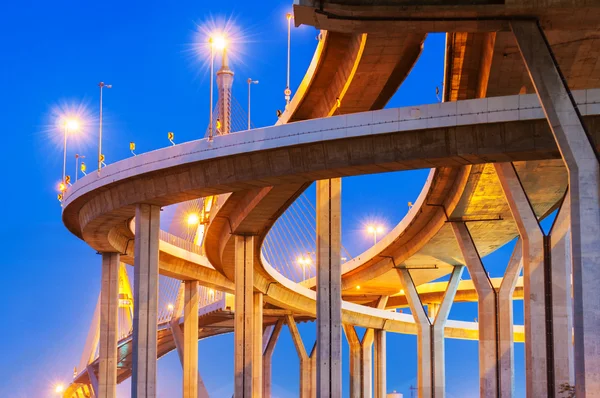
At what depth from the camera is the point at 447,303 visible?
233 feet

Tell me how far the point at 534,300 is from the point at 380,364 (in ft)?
179

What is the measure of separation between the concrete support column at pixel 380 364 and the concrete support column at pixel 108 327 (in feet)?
129

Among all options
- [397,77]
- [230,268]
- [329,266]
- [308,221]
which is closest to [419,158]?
[397,77]

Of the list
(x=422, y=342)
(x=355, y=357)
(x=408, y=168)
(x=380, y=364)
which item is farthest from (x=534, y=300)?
(x=355, y=357)

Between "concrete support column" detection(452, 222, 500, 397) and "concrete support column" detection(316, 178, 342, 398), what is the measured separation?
48.0ft

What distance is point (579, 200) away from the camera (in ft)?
82.3

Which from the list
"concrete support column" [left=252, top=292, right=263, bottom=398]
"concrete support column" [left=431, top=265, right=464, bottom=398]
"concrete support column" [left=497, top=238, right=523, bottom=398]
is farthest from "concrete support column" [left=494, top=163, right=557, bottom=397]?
"concrete support column" [left=252, top=292, right=263, bottom=398]

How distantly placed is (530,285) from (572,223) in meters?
13.9

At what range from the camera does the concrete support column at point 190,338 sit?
66.4 metres

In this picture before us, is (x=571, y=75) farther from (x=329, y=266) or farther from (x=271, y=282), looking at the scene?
(x=271, y=282)

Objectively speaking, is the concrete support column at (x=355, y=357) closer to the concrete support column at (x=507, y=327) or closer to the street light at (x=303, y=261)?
the street light at (x=303, y=261)

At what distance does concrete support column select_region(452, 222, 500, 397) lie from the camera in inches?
2180

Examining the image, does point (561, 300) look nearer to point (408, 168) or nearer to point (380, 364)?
point (408, 168)

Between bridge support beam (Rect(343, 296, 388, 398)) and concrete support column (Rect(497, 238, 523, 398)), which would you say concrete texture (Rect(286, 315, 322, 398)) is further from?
concrete support column (Rect(497, 238, 523, 398))
